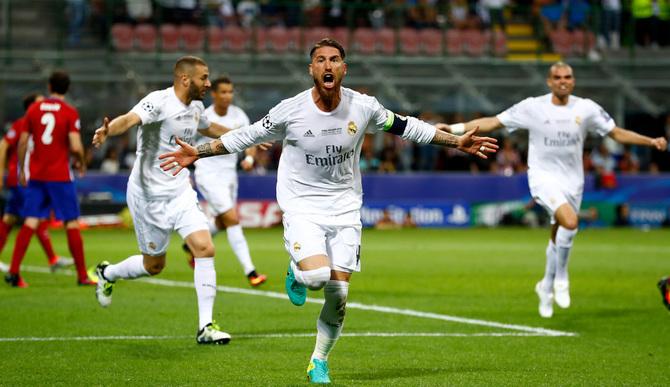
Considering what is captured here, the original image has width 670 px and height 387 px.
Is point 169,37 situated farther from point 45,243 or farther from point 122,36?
point 45,243

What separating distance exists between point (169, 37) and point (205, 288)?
22147 mm

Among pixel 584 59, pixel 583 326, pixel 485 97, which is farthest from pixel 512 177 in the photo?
pixel 583 326

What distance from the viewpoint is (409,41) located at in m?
33.1

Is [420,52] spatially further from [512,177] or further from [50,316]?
[50,316]

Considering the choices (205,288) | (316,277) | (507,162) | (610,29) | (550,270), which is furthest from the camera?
(610,29)

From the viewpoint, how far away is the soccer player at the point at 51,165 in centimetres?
1416

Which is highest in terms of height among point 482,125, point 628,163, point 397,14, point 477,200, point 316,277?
point 397,14

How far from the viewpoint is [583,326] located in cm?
1140

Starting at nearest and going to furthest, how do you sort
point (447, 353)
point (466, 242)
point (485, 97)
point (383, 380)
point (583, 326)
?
point (383, 380) → point (447, 353) → point (583, 326) → point (466, 242) → point (485, 97)

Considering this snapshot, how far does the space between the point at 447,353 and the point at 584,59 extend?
25459mm

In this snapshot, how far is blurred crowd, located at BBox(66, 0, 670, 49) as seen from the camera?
31297 millimetres

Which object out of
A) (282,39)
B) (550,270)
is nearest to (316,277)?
(550,270)

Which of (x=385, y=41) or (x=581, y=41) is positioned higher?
(x=581, y=41)

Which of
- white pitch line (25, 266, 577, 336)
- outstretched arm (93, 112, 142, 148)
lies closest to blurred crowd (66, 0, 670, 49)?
white pitch line (25, 266, 577, 336)
